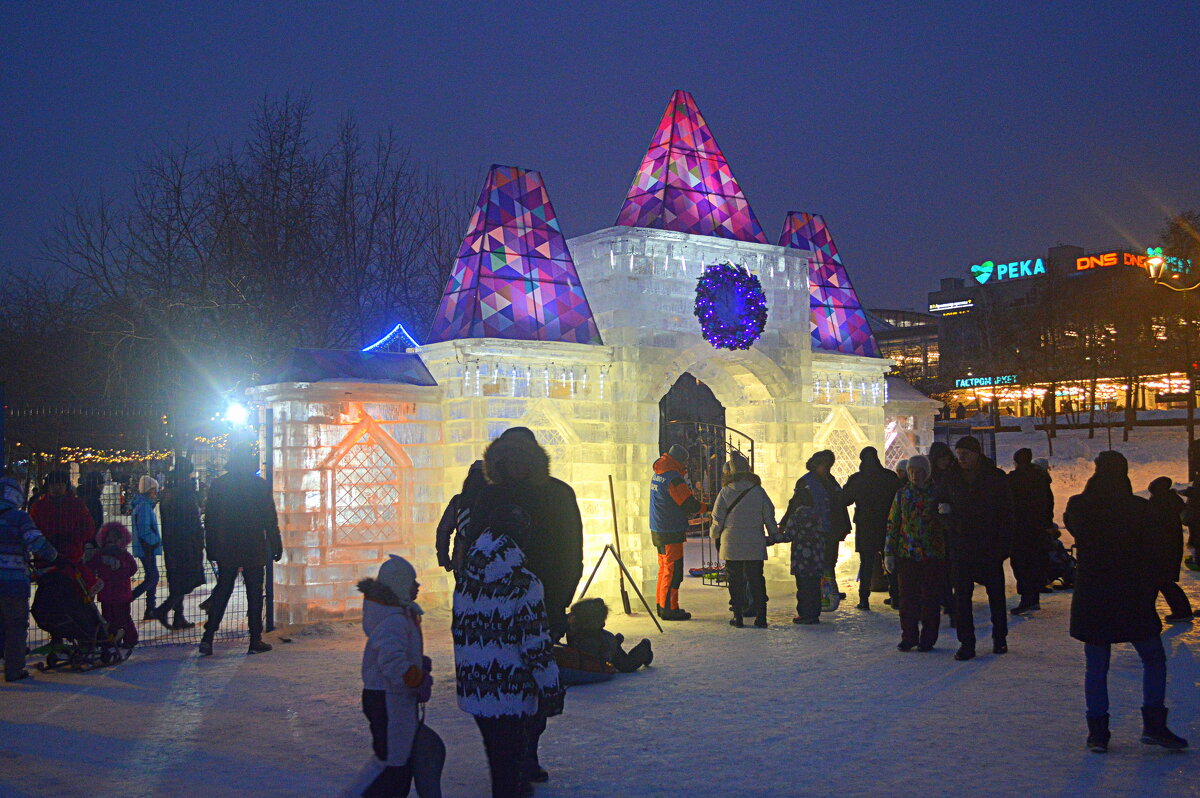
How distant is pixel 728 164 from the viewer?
13.4 m

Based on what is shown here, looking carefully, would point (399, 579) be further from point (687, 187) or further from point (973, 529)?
point (687, 187)

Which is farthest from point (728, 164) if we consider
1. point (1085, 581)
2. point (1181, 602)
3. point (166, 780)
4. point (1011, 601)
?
point (166, 780)

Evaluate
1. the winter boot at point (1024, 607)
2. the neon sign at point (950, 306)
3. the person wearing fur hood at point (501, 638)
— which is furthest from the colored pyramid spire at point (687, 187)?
the neon sign at point (950, 306)

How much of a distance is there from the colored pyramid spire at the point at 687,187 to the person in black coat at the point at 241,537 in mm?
5526

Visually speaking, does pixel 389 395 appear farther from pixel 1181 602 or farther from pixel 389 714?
pixel 1181 602

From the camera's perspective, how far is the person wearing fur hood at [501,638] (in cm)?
415

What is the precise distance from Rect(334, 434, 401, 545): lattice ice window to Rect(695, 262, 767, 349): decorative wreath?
403 cm

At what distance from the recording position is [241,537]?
9227 mm

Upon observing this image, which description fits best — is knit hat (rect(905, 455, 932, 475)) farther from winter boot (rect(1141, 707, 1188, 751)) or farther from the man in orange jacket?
winter boot (rect(1141, 707, 1188, 751))

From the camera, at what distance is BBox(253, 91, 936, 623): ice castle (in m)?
10.8

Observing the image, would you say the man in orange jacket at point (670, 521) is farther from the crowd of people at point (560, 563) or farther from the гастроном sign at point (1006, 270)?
the гастроном sign at point (1006, 270)

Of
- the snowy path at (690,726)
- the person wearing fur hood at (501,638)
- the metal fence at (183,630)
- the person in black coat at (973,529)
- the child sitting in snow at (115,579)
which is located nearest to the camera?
the person wearing fur hood at (501,638)

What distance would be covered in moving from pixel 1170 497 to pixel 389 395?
25.3ft

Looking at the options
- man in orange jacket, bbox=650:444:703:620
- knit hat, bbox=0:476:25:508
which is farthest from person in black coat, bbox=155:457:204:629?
man in orange jacket, bbox=650:444:703:620
